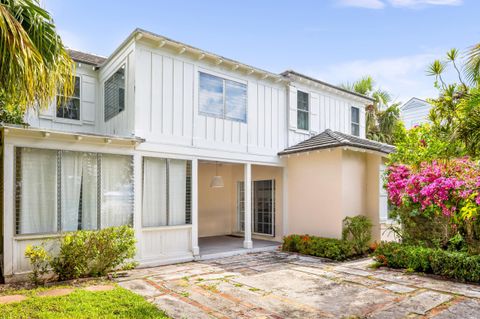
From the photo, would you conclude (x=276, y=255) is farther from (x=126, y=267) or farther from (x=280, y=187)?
(x=126, y=267)

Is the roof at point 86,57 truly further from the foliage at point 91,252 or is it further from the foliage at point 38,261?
the foliage at point 38,261

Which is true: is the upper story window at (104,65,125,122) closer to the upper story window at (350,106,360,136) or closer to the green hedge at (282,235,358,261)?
the green hedge at (282,235,358,261)

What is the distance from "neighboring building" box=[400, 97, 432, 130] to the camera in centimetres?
2201

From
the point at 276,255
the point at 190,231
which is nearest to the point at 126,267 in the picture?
the point at 190,231

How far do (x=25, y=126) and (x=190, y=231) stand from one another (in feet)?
15.9

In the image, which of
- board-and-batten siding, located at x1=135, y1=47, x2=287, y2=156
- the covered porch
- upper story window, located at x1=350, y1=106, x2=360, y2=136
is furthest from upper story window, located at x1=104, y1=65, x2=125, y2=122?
upper story window, located at x1=350, y1=106, x2=360, y2=136

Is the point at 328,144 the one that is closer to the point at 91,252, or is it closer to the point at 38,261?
the point at 91,252

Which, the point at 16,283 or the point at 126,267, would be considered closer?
the point at 16,283

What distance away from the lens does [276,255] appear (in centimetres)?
1048

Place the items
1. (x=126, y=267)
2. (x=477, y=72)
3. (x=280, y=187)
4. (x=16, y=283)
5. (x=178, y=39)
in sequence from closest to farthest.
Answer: (x=477, y=72) → (x=16, y=283) → (x=126, y=267) → (x=178, y=39) → (x=280, y=187)

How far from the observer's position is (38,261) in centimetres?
692

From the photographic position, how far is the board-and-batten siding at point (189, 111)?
8.89 metres

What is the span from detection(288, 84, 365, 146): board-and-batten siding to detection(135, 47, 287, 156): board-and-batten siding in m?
0.75

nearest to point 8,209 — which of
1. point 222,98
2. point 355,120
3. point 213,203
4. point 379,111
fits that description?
point 222,98
